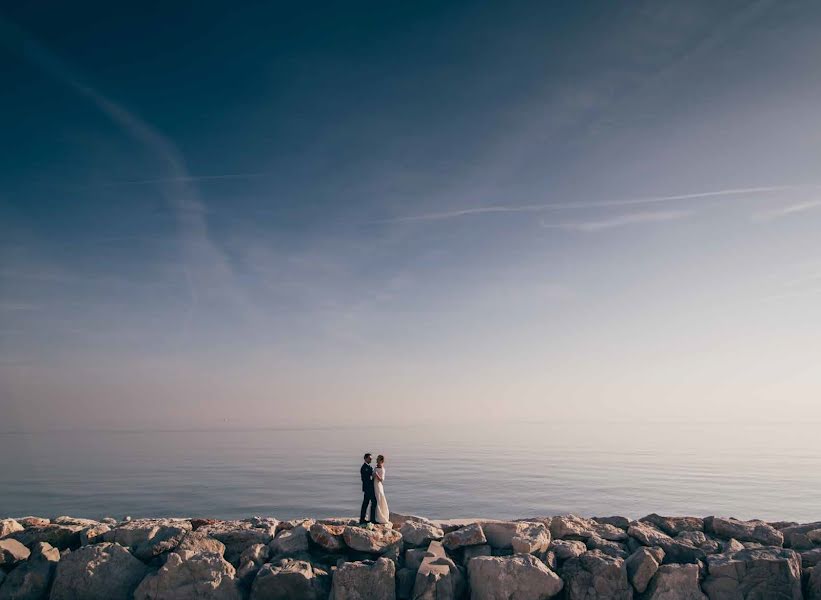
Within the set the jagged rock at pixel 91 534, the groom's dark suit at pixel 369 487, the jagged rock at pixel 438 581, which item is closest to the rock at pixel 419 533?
the jagged rock at pixel 438 581

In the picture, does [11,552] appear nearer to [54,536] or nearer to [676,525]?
[54,536]

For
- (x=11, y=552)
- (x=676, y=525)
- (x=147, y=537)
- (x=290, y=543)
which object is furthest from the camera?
(x=676, y=525)

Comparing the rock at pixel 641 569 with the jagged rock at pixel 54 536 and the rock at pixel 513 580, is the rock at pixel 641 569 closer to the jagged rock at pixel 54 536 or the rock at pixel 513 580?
the rock at pixel 513 580

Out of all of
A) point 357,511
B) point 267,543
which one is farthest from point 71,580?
→ point 357,511

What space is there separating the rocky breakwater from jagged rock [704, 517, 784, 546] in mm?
24

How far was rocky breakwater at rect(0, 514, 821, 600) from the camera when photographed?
10.4m

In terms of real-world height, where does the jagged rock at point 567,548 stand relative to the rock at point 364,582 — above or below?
above

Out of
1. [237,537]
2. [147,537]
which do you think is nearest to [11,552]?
[147,537]

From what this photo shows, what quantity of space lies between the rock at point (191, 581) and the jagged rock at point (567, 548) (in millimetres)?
6241

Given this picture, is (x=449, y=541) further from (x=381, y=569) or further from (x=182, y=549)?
(x=182, y=549)

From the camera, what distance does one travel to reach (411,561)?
11.2 metres

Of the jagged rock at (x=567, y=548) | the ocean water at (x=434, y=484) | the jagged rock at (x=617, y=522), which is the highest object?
the jagged rock at (x=617, y=522)

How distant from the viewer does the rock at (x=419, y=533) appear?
11.8 meters

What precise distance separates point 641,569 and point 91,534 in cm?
1119
